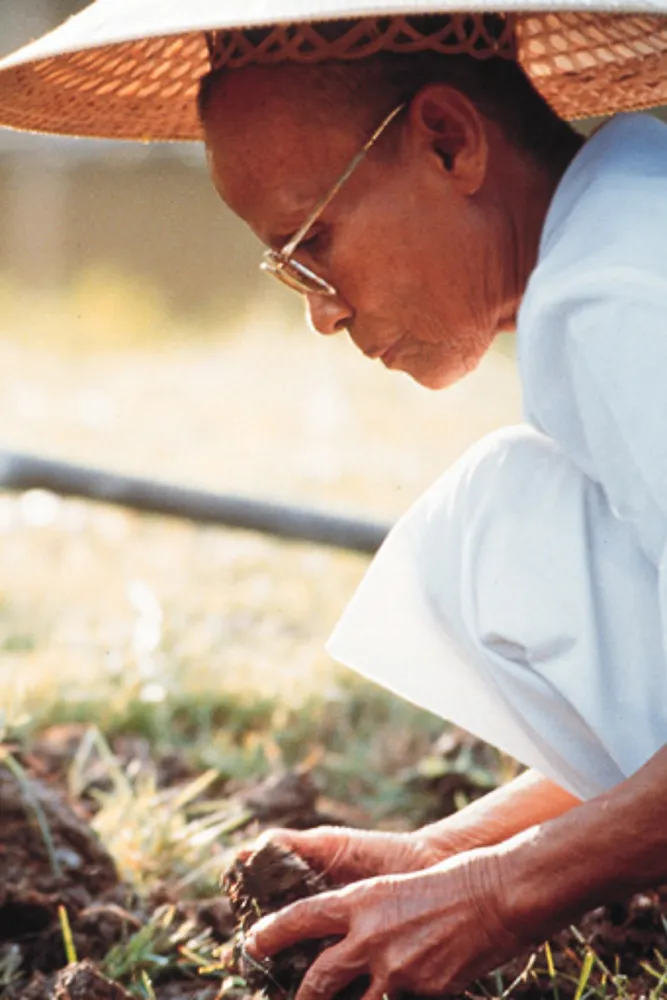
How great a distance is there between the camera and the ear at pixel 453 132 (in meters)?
2.00

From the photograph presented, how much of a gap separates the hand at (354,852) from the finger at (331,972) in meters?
0.33

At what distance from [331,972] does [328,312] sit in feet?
2.97

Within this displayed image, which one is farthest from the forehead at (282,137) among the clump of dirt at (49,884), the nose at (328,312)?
the clump of dirt at (49,884)

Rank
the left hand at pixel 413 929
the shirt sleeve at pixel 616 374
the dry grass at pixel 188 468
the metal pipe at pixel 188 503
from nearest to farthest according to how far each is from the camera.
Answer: the shirt sleeve at pixel 616 374, the left hand at pixel 413 929, the metal pipe at pixel 188 503, the dry grass at pixel 188 468

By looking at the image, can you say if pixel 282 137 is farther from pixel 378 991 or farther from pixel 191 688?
pixel 191 688

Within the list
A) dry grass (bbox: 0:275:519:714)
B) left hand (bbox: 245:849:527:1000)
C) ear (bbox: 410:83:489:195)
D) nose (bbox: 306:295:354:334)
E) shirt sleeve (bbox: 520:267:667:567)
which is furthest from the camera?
dry grass (bbox: 0:275:519:714)

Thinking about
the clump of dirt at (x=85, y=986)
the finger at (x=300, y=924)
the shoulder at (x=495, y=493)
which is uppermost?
the shoulder at (x=495, y=493)

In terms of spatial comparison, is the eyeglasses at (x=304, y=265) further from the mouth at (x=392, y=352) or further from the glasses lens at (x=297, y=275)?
the mouth at (x=392, y=352)

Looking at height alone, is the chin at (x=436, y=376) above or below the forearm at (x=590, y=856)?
above

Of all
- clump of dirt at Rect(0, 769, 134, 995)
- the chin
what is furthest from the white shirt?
clump of dirt at Rect(0, 769, 134, 995)

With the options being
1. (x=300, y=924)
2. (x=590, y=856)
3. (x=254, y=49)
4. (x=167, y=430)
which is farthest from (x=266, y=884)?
(x=167, y=430)

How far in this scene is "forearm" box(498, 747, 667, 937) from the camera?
1758 mm

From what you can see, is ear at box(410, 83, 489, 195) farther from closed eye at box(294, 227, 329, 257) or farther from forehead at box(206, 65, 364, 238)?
closed eye at box(294, 227, 329, 257)

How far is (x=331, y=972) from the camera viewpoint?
1.92 meters
